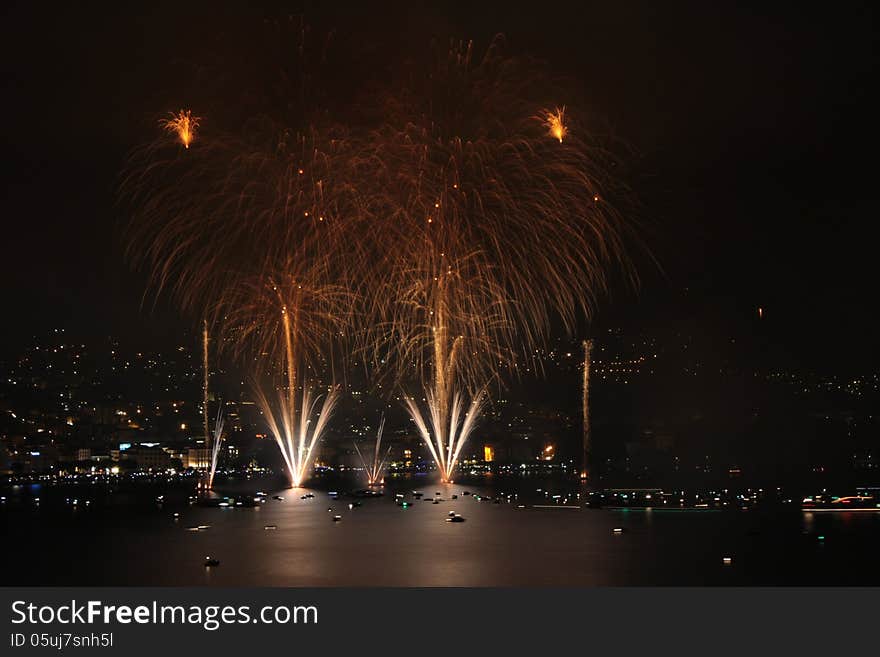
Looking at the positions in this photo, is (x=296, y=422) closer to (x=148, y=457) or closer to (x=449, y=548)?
(x=148, y=457)

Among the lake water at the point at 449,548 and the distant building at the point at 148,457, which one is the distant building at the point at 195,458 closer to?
the distant building at the point at 148,457

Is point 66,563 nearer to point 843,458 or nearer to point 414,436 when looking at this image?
point 843,458

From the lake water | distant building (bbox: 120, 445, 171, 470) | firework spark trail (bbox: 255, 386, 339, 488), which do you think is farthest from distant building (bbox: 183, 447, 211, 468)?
the lake water

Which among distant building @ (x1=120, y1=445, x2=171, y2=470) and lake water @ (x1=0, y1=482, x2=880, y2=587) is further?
distant building @ (x1=120, y1=445, x2=171, y2=470)

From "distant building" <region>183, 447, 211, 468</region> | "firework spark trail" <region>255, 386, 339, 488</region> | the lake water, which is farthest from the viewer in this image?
"distant building" <region>183, 447, 211, 468</region>

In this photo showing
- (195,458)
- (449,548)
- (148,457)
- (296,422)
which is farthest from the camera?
(148,457)

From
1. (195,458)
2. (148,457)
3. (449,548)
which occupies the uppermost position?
(148,457)

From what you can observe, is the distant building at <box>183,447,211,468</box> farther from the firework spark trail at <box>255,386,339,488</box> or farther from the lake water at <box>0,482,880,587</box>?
the lake water at <box>0,482,880,587</box>

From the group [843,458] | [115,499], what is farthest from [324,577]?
[843,458]

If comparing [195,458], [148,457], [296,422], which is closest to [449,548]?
[296,422]
